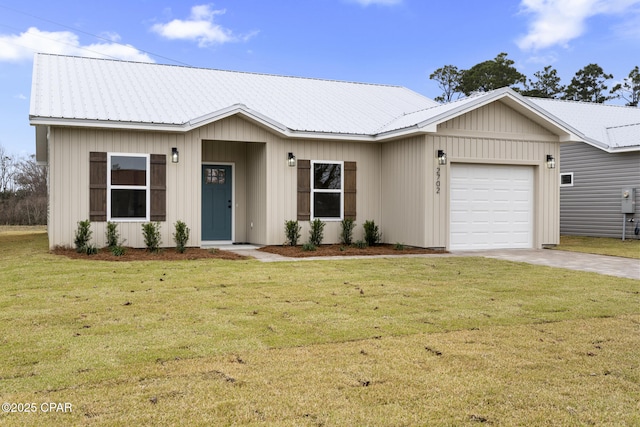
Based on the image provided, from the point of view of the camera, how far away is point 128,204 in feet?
37.6

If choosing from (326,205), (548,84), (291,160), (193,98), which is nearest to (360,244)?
(326,205)

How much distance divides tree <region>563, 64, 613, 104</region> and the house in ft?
92.3

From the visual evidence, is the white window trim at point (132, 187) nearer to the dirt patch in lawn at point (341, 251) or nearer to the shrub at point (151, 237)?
the shrub at point (151, 237)

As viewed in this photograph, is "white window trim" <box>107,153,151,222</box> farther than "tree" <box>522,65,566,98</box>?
No

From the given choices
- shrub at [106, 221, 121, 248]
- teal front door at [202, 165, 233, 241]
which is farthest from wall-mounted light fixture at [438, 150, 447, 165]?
shrub at [106, 221, 121, 248]

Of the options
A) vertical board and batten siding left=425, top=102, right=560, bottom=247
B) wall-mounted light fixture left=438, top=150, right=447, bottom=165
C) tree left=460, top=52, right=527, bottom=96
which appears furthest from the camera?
tree left=460, top=52, right=527, bottom=96

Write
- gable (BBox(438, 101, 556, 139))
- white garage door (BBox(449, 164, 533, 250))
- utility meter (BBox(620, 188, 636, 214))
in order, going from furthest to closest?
1. utility meter (BBox(620, 188, 636, 214))
2. white garage door (BBox(449, 164, 533, 250))
3. gable (BBox(438, 101, 556, 139))

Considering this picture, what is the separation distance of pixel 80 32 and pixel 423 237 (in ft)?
53.4

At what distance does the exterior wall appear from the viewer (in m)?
12.0

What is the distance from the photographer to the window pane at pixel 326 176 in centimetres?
1296

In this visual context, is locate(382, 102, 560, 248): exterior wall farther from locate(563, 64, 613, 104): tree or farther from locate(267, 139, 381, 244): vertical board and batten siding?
locate(563, 64, 613, 104): tree

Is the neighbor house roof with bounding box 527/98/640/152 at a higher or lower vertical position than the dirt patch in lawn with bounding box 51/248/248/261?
higher

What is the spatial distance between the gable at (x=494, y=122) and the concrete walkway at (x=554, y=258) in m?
2.69

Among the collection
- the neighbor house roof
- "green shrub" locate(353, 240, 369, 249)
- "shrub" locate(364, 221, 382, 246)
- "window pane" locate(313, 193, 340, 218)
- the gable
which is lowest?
"green shrub" locate(353, 240, 369, 249)
